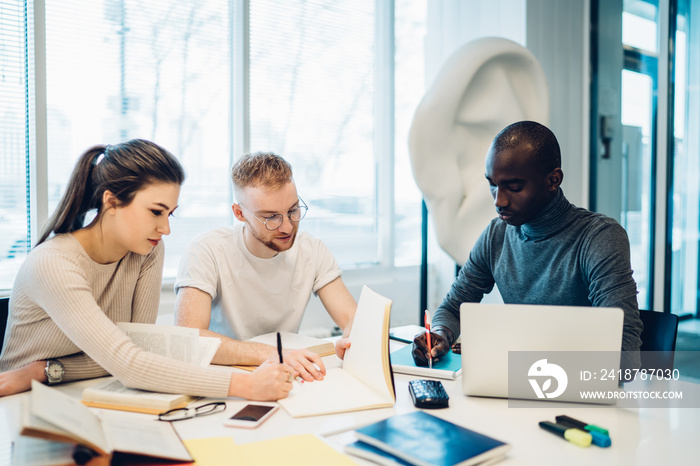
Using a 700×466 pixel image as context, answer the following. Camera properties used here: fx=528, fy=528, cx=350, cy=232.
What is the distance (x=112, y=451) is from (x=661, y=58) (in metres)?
3.39

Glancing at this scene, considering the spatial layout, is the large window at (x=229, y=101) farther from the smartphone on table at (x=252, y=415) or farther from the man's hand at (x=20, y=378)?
the smartphone on table at (x=252, y=415)

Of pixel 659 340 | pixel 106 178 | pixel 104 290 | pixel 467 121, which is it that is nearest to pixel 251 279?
pixel 104 290

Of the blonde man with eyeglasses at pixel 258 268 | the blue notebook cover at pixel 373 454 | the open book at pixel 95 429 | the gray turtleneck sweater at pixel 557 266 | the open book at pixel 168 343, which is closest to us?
the open book at pixel 95 429

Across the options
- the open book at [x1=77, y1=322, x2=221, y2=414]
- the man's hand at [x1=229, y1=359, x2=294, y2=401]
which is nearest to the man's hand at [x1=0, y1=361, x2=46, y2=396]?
the open book at [x1=77, y1=322, x2=221, y2=414]

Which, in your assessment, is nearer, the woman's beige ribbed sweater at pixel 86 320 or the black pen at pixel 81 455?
the black pen at pixel 81 455

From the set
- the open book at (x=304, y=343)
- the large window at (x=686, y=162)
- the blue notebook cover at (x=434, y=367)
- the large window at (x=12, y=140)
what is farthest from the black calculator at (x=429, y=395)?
the large window at (x=686, y=162)

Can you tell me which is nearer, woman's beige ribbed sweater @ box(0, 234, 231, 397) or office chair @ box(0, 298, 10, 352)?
woman's beige ribbed sweater @ box(0, 234, 231, 397)

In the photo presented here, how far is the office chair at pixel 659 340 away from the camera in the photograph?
4.61 ft

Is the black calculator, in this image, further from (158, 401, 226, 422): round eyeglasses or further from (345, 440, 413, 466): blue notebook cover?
(158, 401, 226, 422): round eyeglasses

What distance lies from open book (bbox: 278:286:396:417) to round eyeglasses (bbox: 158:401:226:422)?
5.1 inches

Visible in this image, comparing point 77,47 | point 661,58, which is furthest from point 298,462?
point 661,58

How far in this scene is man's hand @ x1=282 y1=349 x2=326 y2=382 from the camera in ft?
4.19

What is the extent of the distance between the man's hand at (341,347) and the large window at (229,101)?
1.43 m

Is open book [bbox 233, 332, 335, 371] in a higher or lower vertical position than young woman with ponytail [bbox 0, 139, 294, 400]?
lower
